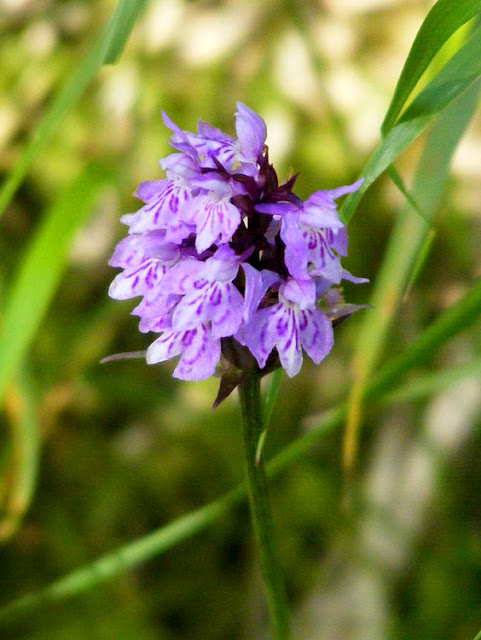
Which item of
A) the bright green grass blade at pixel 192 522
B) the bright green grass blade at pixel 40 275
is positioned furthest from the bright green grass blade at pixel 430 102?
the bright green grass blade at pixel 40 275

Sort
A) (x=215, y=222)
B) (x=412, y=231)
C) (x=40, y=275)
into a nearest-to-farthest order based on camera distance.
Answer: (x=215, y=222), (x=412, y=231), (x=40, y=275)

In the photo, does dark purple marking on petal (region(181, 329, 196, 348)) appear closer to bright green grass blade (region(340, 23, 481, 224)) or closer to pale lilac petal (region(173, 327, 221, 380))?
pale lilac petal (region(173, 327, 221, 380))

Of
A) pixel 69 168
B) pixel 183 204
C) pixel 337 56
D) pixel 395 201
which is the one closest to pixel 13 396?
pixel 69 168

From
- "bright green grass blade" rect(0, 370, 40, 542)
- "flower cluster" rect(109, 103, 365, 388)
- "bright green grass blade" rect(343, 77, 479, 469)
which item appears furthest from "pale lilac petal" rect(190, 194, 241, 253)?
"bright green grass blade" rect(0, 370, 40, 542)

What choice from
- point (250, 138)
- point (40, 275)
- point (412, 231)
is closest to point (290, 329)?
point (250, 138)

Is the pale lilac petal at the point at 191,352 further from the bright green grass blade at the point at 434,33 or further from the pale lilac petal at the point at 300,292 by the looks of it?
the bright green grass blade at the point at 434,33

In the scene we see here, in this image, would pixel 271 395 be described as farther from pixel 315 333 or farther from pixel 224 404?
pixel 224 404
